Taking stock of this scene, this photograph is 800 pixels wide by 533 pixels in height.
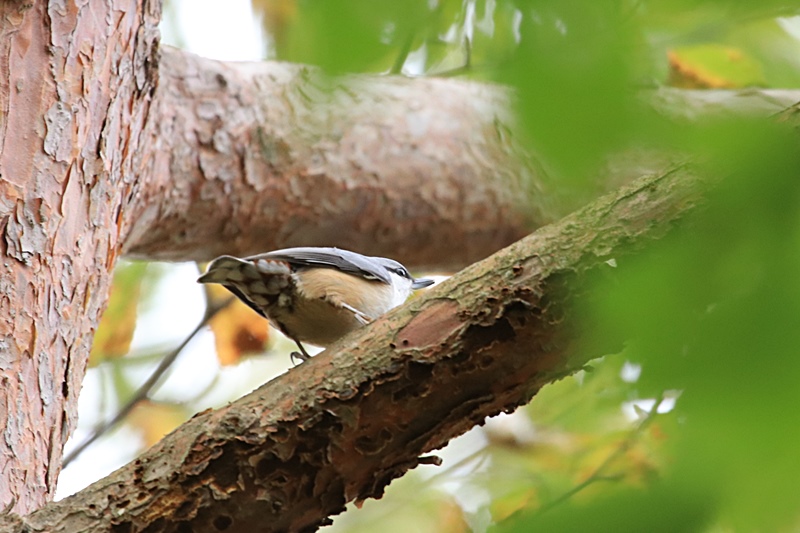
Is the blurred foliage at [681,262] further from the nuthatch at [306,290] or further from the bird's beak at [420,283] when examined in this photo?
the bird's beak at [420,283]

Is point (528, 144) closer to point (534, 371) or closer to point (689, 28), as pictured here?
point (689, 28)

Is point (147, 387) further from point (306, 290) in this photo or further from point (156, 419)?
point (306, 290)

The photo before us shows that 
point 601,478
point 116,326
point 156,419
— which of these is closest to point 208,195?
→ point 116,326

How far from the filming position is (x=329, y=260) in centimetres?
221

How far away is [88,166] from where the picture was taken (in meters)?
1.92

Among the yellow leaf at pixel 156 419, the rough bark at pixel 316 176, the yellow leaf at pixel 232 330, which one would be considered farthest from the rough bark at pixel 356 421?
the yellow leaf at pixel 156 419

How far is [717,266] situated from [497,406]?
2.90ft

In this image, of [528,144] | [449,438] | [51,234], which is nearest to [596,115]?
[528,144]

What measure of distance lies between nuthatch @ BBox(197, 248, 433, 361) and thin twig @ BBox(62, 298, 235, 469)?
95 cm

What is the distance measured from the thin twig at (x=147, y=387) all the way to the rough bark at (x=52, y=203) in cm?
98

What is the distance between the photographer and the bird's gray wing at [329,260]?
2156mm

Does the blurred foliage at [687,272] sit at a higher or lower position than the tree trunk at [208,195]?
lower

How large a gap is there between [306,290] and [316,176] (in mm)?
991

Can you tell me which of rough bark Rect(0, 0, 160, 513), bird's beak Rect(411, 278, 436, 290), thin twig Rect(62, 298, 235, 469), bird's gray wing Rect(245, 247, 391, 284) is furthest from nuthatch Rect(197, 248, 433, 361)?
thin twig Rect(62, 298, 235, 469)
